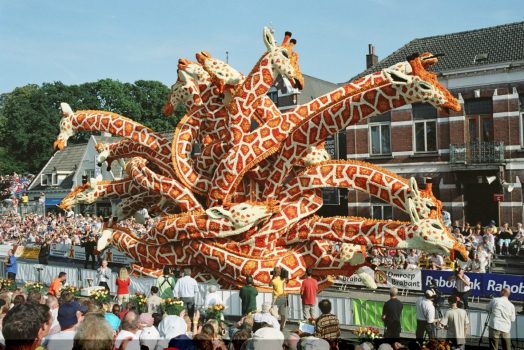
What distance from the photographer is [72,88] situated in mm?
77875

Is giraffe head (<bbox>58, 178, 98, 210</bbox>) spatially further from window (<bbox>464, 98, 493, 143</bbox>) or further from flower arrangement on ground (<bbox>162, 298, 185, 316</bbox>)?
window (<bbox>464, 98, 493, 143</bbox>)

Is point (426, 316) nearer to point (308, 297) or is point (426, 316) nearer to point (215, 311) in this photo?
point (308, 297)

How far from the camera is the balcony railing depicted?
29906mm

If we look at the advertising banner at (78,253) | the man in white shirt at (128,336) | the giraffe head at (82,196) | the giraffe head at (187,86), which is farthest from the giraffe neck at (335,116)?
the advertising banner at (78,253)

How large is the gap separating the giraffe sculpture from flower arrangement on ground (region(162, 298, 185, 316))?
9.86ft

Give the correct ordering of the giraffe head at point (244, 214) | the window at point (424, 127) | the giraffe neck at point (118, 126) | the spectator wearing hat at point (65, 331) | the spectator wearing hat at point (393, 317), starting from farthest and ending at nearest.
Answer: the window at point (424, 127)
the giraffe neck at point (118, 126)
the giraffe head at point (244, 214)
the spectator wearing hat at point (393, 317)
the spectator wearing hat at point (65, 331)

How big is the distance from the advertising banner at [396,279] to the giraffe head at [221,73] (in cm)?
789

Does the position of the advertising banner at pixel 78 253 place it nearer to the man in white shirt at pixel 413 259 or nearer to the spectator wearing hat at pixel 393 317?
the man in white shirt at pixel 413 259

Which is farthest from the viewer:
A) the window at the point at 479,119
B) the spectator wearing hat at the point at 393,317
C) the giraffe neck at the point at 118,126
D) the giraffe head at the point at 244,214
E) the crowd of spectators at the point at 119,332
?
the window at the point at 479,119

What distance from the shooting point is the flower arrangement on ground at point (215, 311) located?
15398mm

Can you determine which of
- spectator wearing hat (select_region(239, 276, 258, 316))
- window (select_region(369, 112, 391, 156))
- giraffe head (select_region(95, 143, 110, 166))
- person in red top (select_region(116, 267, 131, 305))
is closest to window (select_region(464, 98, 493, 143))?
window (select_region(369, 112, 391, 156))

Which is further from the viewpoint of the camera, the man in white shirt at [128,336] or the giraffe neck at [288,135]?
the giraffe neck at [288,135]

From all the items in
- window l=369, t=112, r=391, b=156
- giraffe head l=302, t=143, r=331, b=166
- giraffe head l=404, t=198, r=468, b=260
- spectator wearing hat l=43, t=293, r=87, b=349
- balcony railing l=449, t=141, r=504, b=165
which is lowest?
spectator wearing hat l=43, t=293, r=87, b=349

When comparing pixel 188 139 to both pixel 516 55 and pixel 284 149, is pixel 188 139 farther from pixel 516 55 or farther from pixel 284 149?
pixel 516 55
